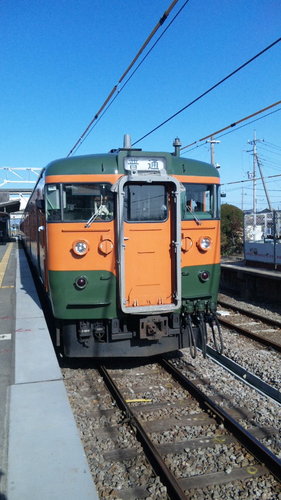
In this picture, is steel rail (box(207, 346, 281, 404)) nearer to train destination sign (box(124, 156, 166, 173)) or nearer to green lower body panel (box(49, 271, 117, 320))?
green lower body panel (box(49, 271, 117, 320))

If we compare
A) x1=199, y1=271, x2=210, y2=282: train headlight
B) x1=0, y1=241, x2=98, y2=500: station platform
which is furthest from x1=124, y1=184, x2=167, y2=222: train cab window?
x1=0, y1=241, x2=98, y2=500: station platform

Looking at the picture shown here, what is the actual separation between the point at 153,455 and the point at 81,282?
8.58 ft

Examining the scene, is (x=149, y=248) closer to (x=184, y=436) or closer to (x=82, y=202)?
(x=82, y=202)

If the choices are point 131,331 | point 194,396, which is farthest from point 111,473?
point 131,331

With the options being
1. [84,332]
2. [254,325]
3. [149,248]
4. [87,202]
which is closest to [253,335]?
[254,325]

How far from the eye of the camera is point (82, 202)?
248 inches

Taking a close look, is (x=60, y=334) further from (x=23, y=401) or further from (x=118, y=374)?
(x=23, y=401)

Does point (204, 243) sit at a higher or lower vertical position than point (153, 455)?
higher

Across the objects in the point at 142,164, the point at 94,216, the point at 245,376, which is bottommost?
the point at 245,376

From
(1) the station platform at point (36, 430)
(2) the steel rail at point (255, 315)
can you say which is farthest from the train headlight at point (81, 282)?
(2) the steel rail at point (255, 315)

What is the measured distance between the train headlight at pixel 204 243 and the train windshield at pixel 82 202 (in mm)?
1432

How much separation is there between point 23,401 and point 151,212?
10.6 feet

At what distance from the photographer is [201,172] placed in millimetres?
6828

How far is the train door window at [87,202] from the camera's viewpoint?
20.7 ft
